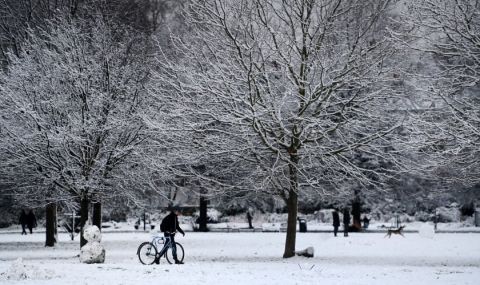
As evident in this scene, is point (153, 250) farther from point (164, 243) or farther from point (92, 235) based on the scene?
point (92, 235)

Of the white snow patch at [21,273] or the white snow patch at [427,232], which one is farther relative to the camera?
the white snow patch at [427,232]

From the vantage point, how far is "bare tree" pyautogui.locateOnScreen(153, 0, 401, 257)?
55.9ft

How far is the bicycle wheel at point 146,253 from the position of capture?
16297 mm

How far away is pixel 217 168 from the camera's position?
2028 cm

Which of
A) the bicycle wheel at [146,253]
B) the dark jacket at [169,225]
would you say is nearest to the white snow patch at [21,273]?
the bicycle wheel at [146,253]

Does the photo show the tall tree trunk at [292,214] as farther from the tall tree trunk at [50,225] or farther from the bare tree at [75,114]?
the tall tree trunk at [50,225]

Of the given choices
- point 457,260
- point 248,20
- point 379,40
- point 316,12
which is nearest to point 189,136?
point 248,20

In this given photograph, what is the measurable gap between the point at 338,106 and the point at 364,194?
69.6ft

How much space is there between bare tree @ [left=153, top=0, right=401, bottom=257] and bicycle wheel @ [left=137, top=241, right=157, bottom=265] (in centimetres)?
325

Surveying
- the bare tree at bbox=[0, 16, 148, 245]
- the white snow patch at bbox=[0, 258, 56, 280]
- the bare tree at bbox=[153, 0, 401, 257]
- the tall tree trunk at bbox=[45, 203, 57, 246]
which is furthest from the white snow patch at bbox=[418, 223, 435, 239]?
the white snow patch at bbox=[0, 258, 56, 280]

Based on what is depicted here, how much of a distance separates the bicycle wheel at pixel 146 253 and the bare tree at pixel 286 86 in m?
3.25

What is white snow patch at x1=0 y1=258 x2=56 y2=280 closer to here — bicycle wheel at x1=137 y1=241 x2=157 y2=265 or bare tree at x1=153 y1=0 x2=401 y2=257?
bicycle wheel at x1=137 y1=241 x2=157 y2=265

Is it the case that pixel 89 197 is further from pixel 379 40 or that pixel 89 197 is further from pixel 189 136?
pixel 379 40

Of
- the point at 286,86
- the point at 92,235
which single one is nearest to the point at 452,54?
the point at 286,86
